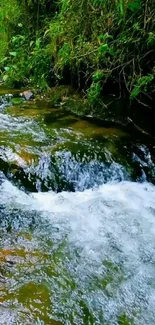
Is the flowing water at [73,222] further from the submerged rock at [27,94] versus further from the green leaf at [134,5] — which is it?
the green leaf at [134,5]

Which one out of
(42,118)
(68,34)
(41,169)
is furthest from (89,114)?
(41,169)

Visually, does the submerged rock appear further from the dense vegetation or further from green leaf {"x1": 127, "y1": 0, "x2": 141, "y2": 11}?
green leaf {"x1": 127, "y1": 0, "x2": 141, "y2": 11}

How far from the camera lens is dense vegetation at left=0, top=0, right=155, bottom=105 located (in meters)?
3.87

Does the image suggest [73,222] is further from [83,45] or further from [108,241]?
[83,45]

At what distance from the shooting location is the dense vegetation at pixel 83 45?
3.87 metres

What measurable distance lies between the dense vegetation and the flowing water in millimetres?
664

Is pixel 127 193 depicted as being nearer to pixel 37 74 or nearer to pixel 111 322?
pixel 111 322

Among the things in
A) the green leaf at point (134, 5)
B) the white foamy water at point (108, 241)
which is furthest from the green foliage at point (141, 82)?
the white foamy water at point (108, 241)

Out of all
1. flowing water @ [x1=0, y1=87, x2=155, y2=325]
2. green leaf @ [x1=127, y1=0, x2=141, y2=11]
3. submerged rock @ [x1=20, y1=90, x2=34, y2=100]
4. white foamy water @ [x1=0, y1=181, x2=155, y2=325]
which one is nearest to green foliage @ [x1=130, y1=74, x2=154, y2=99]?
flowing water @ [x1=0, y1=87, x2=155, y2=325]

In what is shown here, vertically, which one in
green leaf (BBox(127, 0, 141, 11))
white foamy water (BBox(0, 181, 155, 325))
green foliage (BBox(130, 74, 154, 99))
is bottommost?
white foamy water (BBox(0, 181, 155, 325))

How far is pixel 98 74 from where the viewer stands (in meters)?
4.07

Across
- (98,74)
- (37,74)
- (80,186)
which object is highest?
(98,74)

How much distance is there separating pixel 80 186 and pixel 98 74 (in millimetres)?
1322

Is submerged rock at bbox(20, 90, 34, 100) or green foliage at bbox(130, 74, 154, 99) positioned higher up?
green foliage at bbox(130, 74, 154, 99)
